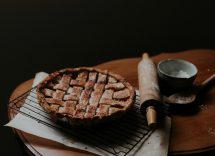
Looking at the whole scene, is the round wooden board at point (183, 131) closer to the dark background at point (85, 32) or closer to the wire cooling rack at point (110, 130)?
the wire cooling rack at point (110, 130)

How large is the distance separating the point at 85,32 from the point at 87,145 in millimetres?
1072

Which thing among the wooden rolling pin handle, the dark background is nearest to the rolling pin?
the wooden rolling pin handle

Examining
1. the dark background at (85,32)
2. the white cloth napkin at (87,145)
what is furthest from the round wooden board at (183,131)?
the dark background at (85,32)

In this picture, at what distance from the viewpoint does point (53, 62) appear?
6.58 feet

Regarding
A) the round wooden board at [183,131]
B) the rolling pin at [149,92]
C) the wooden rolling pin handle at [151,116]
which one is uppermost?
the rolling pin at [149,92]

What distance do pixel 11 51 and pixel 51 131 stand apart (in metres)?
0.92

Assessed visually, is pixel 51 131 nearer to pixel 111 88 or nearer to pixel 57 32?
pixel 111 88

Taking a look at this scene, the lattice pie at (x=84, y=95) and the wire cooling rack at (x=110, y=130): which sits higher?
the lattice pie at (x=84, y=95)

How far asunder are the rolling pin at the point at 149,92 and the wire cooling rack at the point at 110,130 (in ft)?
0.15

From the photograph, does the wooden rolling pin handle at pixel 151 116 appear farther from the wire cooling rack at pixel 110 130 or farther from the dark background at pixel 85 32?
the dark background at pixel 85 32

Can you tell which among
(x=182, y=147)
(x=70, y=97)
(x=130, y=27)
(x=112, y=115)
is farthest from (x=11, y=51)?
(x=182, y=147)

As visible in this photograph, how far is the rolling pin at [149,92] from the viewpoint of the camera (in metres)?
1.11

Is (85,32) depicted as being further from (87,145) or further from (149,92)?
(87,145)

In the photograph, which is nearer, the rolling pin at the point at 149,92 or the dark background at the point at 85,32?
the rolling pin at the point at 149,92
